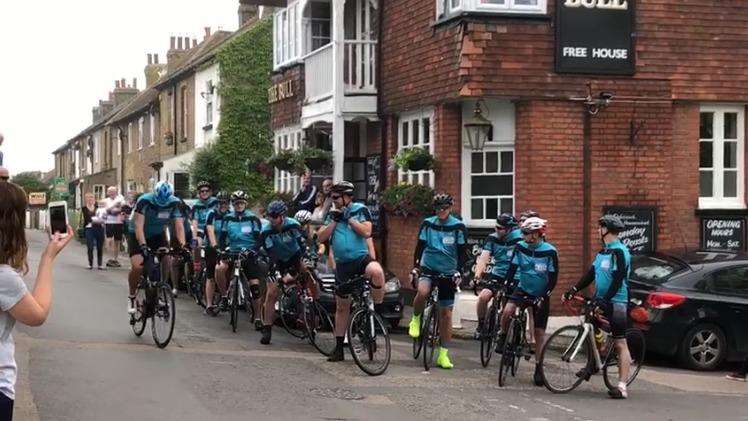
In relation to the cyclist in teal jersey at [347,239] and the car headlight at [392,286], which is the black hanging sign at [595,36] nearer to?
the car headlight at [392,286]

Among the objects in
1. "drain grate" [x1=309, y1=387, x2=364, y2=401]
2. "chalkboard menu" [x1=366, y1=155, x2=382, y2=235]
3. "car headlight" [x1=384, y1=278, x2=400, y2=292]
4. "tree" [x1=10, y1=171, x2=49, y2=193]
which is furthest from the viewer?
"tree" [x1=10, y1=171, x2=49, y2=193]

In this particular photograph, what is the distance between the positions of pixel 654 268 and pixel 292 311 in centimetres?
477

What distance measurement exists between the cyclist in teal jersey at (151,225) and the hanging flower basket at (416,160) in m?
5.23

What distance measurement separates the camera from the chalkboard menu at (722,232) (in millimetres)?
16219

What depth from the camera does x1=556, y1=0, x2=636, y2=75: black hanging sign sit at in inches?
615

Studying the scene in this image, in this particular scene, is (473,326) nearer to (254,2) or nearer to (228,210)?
(228,210)

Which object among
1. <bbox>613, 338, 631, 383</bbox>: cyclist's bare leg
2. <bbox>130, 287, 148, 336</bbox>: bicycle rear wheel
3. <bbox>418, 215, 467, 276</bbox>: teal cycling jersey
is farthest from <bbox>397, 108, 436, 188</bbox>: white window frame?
<bbox>613, 338, 631, 383</bbox>: cyclist's bare leg

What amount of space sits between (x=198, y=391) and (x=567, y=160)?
860cm

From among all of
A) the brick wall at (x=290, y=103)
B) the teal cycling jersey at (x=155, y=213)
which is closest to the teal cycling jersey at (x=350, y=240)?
the teal cycling jersey at (x=155, y=213)

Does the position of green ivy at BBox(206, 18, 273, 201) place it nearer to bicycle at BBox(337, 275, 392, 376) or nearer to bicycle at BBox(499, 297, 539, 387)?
bicycle at BBox(337, 275, 392, 376)

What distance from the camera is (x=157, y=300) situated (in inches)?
452

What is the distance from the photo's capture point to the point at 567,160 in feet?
51.3

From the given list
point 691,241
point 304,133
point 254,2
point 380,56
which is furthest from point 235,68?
point 691,241

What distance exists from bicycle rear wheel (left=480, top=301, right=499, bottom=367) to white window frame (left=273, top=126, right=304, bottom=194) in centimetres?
1132
